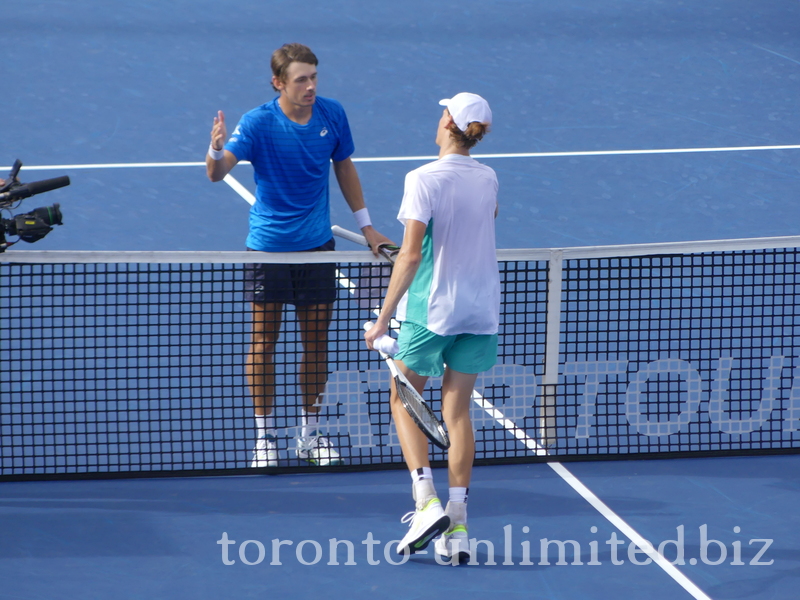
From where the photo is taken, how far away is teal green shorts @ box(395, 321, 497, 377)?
4.13 meters

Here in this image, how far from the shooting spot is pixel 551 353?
516 centimetres

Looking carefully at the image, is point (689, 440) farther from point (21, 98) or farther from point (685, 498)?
point (21, 98)

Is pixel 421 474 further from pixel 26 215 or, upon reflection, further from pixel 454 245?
pixel 26 215

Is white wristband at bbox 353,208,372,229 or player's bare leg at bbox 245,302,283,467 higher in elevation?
white wristband at bbox 353,208,372,229

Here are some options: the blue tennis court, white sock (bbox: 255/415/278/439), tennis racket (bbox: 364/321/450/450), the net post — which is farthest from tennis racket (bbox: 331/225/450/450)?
the net post

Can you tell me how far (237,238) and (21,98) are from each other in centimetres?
463

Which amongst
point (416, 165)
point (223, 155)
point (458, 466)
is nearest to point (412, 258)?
point (458, 466)

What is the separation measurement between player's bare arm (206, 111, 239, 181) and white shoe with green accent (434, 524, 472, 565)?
1.85m

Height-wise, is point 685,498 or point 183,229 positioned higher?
point 183,229

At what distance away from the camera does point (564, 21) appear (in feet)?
49.3

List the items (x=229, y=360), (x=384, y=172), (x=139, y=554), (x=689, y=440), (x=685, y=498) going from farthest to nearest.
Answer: (x=384, y=172) → (x=229, y=360) → (x=689, y=440) → (x=685, y=498) → (x=139, y=554)

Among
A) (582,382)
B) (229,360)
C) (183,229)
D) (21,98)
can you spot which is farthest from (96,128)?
(582,382)

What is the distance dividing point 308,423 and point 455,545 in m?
1.25

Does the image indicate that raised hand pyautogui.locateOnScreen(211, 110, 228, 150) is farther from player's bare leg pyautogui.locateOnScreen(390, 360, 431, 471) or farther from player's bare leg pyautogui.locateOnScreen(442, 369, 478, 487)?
player's bare leg pyautogui.locateOnScreen(442, 369, 478, 487)
